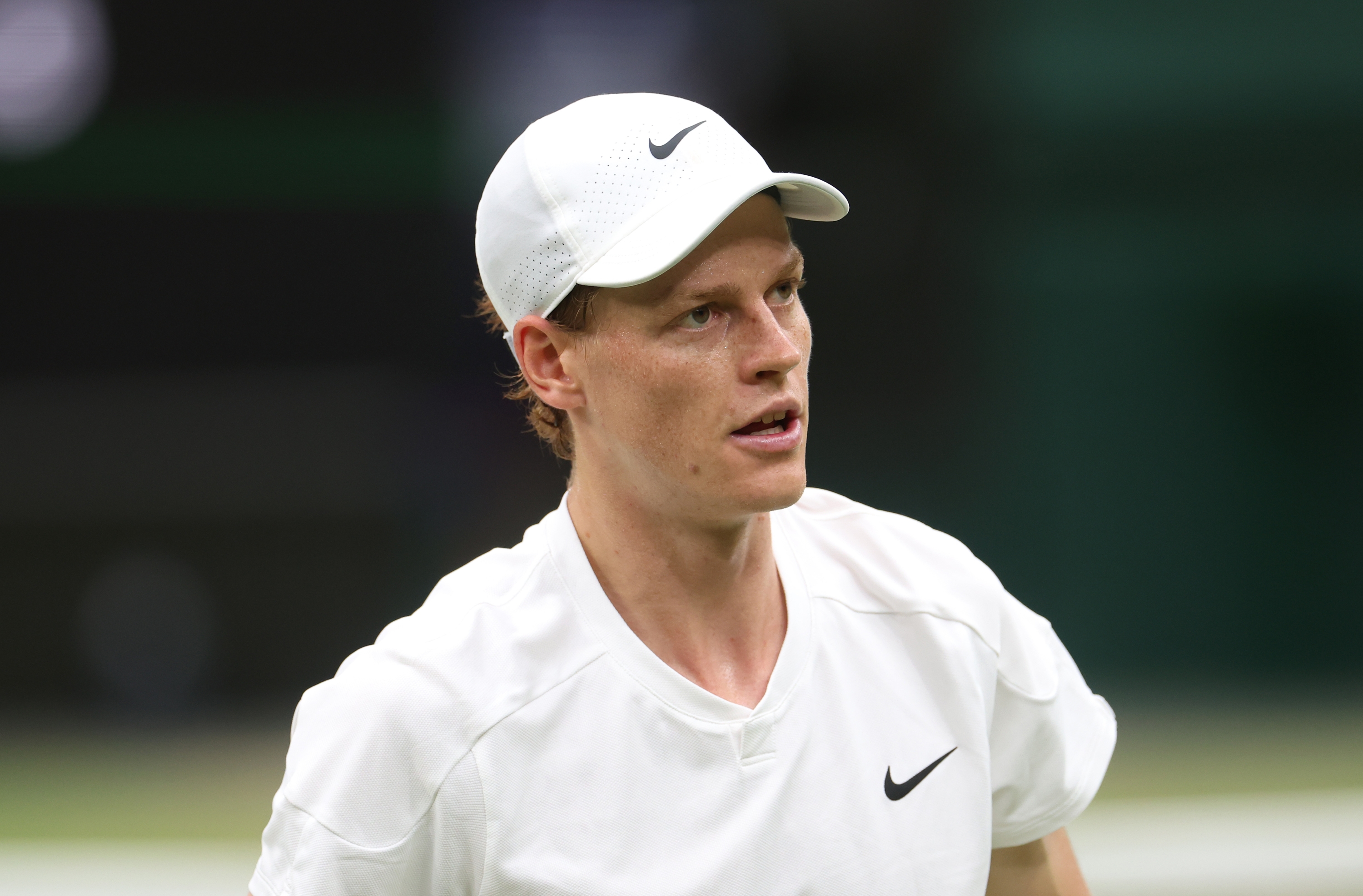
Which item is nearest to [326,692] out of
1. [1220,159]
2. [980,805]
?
[980,805]

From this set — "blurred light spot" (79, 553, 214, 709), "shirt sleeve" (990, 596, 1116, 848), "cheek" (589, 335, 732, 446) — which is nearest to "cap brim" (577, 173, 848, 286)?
"cheek" (589, 335, 732, 446)

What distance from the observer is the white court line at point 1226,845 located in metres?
4.42

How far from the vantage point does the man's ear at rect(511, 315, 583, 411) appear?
1.78m

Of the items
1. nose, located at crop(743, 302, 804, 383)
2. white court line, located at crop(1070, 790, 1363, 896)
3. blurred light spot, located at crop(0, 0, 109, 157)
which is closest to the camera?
nose, located at crop(743, 302, 804, 383)

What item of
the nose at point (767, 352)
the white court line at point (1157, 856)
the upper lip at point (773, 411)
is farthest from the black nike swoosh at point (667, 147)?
the white court line at point (1157, 856)

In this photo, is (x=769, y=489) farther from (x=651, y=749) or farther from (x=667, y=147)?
(x=667, y=147)

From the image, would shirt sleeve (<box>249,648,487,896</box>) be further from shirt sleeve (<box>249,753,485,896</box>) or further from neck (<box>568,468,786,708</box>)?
neck (<box>568,468,786,708</box>)

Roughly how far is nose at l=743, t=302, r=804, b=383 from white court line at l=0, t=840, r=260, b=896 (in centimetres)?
334

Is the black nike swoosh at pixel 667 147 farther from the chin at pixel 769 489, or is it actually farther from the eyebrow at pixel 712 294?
the chin at pixel 769 489

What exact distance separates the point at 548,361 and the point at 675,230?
0.91ft

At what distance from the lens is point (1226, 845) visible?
15.2 feet

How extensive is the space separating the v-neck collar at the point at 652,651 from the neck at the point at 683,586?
3cm

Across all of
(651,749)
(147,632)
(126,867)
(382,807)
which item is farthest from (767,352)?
(147,632)

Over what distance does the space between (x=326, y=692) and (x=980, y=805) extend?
0.90 meters
